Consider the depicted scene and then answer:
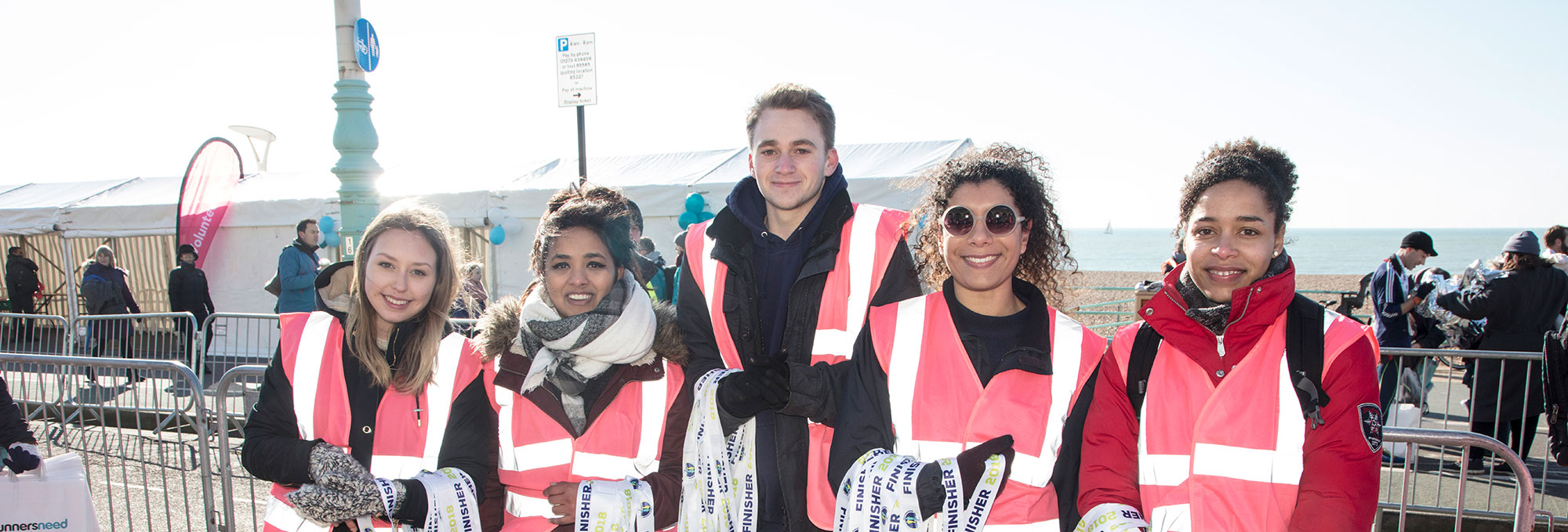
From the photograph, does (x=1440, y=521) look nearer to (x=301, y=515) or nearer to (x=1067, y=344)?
(x=1067, y=344)

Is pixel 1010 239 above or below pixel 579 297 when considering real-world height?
above

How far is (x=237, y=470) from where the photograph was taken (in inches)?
240

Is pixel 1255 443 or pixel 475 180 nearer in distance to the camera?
pixel 1255 443

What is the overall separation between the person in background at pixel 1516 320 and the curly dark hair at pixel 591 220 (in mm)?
6051

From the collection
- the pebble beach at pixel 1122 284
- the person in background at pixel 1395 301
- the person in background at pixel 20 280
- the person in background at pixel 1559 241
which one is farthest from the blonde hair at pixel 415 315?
the person in background at pixel 20 280

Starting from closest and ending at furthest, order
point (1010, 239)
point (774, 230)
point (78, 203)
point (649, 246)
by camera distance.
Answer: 1. point (1010, 239)
2. point (774, 230)
3. point (649, 246)
4. point (78, 203)

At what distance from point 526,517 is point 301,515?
23.9 inches

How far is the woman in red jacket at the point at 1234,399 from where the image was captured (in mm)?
1770

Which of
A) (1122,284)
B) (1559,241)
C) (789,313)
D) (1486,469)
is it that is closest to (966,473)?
(789,313)

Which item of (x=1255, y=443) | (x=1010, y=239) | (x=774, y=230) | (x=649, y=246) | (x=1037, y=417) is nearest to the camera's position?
(x=1255, y=443)

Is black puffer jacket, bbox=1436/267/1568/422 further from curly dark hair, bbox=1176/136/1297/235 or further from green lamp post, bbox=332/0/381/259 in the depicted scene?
green lamp post, bbox=332/0/381/259

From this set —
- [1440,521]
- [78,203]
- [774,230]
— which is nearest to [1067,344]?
[774,230]

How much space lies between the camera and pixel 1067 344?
2.07 metres

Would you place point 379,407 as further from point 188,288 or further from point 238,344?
point 238,344
